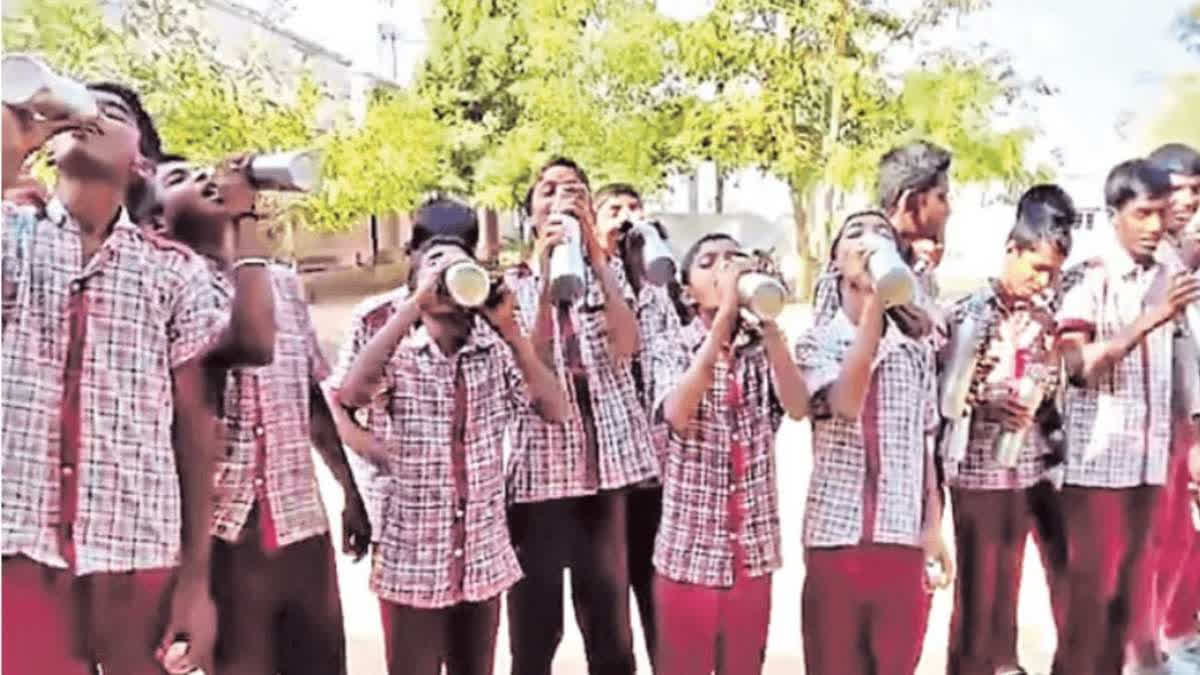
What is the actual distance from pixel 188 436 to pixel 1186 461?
1610mm

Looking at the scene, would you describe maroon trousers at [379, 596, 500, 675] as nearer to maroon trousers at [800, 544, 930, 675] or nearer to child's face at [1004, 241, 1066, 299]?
maroon trousers at [800, 544, 930, 675]

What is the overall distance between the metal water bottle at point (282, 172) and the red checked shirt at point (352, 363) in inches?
9.4

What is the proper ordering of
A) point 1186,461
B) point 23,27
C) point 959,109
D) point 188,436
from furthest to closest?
point 959,109
point 1186,461
point 23,27
point 188,436

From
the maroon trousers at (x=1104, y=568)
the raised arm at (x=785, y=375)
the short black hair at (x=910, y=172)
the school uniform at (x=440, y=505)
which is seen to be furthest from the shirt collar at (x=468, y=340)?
the maroon trousers at (x=1104, y=568)

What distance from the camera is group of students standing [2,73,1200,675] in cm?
134

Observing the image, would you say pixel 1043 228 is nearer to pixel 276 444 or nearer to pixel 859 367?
pixel 859 367

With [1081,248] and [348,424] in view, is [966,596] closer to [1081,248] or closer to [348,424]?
[1081,248]

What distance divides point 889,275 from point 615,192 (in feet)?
1.77

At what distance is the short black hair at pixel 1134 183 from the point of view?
A: 2.04 meters

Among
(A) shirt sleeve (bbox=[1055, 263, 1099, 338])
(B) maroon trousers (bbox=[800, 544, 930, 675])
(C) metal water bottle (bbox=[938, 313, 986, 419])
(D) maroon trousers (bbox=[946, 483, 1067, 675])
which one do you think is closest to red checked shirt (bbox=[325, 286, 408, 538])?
(B) maroon trousers (bbox=[800, 544, 930, 675])

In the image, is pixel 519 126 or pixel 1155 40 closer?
pixel 519 126

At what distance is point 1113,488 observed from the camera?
6.67ft

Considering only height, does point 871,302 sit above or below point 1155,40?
below

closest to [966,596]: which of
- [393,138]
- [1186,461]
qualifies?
[1186,461]
